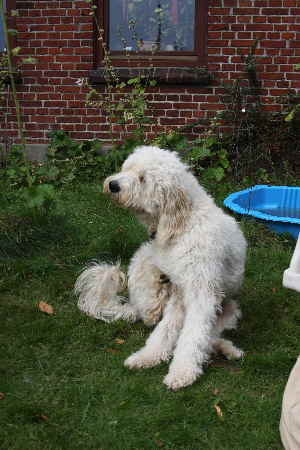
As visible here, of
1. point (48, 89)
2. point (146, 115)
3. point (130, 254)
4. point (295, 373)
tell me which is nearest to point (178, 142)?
point (146, 115)

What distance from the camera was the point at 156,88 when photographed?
695 cm

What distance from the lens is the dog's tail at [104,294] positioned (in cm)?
387

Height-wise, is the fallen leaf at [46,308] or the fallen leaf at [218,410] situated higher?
the fallen leaf at [46,308]

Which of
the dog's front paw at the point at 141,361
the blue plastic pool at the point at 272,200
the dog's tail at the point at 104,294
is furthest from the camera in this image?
the blue plastic pool at the point at 272,200

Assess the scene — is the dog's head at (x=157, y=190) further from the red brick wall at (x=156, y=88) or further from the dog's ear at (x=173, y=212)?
the red brick wall at (x=156, y=88)

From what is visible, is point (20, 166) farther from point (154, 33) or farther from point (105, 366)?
point (105, 366)

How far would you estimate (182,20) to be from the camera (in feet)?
23.3

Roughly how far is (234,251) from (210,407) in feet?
3.06

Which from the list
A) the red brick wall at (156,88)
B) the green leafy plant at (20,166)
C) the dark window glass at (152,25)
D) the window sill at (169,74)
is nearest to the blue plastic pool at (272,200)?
the red brick wall at (156,88)

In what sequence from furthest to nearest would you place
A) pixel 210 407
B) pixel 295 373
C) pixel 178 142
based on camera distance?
pixel 178 142 < pixel 210 407 < pixel 295 373

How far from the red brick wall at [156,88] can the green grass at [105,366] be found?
244cm

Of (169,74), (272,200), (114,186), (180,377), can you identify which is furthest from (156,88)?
(180,377)

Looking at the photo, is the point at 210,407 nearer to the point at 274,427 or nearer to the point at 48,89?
the point at 274,427

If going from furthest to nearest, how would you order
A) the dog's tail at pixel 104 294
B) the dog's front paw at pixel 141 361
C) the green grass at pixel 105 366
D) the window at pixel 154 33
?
the window at pixel 154 33
the dog's tail at pixel 104 294
the dog's front paw at pixel 141 361
the green grass at pixel 105 366
